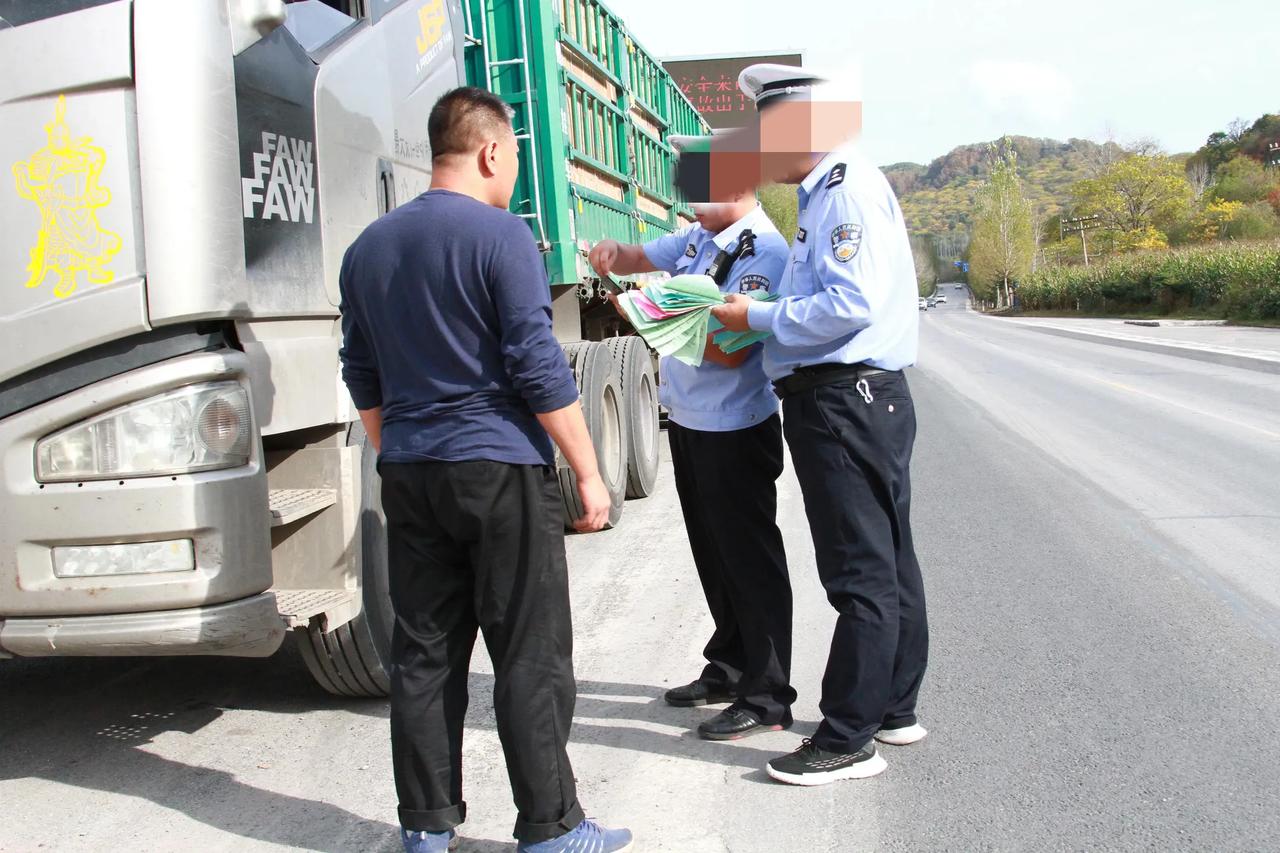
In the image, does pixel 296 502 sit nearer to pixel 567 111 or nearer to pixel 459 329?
pixel 459 329

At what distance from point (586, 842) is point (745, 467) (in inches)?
52.4

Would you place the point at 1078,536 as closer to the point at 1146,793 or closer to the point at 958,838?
the point at 1146,793

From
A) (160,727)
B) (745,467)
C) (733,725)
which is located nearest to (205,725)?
(160,727)

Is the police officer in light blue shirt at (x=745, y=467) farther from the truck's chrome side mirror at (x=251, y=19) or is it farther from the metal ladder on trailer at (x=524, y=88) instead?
the metal ladder on trailer at (x=524, y=88)

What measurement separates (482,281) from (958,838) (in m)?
1.87

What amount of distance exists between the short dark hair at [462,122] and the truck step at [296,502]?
1.18 metres

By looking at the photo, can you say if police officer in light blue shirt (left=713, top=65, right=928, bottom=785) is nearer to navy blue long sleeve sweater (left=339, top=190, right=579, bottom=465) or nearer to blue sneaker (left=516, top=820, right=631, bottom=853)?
blue sneaker (left=516, top=820, right=631, bottom=853)

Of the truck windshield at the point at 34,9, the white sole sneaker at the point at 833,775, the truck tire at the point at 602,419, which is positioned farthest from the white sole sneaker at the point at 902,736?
the truck tire at the point at 602,419

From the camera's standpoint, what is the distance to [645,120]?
1044 cm

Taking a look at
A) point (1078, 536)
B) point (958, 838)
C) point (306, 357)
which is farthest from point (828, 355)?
point (1078, 536)

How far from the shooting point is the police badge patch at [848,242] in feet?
10.0

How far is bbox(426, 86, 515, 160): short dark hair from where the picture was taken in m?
2.69

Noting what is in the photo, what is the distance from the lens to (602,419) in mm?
7141

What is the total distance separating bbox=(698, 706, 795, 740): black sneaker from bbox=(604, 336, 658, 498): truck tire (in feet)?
13.9
